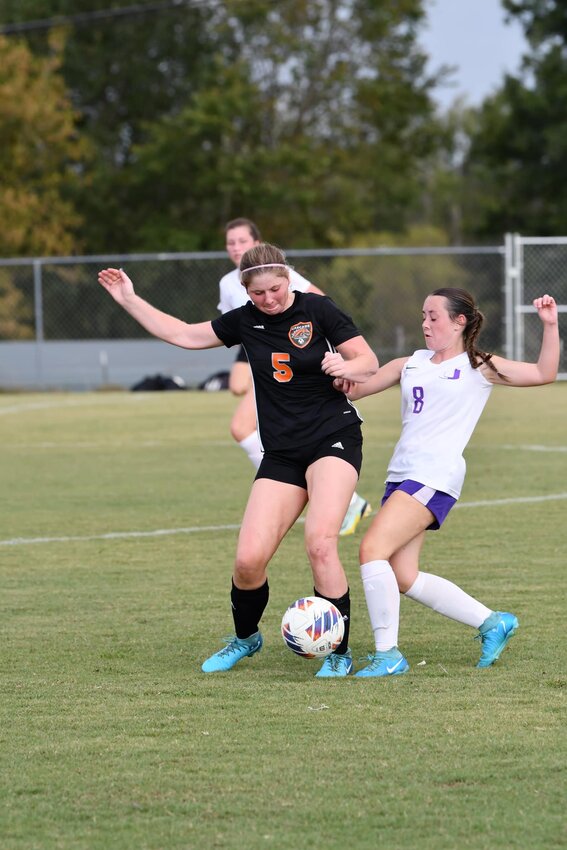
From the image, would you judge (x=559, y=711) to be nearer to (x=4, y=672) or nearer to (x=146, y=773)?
(x=146, y=773)

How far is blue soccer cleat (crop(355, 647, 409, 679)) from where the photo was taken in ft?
18.3

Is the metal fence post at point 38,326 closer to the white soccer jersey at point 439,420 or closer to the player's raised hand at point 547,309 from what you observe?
the white soccer jersey at point 439,420

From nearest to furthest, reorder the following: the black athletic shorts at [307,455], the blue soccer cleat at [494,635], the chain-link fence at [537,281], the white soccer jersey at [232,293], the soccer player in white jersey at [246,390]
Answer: the blue soccer cleat at [494,635] → the black athletic shorts at [307,455] → the soccer player in white jersey at [246,390] → the white soccer jersey at [232,293] → the chain-link fence at [537,281]

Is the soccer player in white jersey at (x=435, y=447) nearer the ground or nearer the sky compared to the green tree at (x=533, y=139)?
nearer the ground

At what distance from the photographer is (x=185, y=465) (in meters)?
14.2

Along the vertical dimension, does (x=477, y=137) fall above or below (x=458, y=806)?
above

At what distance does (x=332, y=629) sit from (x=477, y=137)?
1557 inches

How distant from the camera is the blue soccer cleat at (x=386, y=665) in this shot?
18.3 ft

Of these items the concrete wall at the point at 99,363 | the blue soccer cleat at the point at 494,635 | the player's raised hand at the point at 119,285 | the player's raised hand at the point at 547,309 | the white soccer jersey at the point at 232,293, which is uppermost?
the player's raised hand at the point at 119,285

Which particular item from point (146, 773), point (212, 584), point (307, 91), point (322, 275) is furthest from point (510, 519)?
point (307, 91)

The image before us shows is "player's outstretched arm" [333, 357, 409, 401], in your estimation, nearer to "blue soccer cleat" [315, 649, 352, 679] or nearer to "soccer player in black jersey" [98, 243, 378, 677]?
"soccer player in black jersey" [98, 243, 378, 677]

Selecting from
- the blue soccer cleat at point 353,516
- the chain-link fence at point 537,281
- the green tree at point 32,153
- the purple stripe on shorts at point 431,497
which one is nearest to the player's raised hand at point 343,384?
the purple stripe on shorts at point 431,497

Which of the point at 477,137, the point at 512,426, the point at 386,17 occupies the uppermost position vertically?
the point at 386,17

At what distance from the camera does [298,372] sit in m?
5.96
